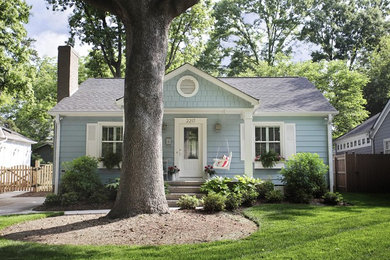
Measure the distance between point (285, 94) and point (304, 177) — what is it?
4484 millimetres

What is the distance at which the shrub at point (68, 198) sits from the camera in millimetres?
10664

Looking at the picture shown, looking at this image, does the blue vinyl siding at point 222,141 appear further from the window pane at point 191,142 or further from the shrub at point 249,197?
the shrub at point 249,197

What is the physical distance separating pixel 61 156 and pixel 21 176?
4996 millimetres

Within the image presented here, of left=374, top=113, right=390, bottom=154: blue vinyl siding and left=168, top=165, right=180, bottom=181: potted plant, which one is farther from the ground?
left=374, top=113, right=390, bottom=154: blue vinyl siding

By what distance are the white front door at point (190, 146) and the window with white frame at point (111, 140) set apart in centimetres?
214

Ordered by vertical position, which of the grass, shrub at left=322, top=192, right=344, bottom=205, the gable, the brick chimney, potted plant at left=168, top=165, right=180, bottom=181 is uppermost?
the brick chimney

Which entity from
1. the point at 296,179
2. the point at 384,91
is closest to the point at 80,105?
the point at 296,179

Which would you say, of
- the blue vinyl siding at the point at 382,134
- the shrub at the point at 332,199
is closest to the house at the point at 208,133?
the shrub at the point at 332,199

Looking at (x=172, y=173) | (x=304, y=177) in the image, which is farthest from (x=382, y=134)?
(x=172, y=173)

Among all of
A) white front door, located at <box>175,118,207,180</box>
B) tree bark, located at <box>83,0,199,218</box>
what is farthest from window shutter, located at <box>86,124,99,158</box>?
tree bark, located at <box>83,0,199,218</box>

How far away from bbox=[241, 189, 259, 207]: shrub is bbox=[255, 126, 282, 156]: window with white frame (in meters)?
3.22

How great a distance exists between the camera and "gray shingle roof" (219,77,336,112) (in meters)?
12.9

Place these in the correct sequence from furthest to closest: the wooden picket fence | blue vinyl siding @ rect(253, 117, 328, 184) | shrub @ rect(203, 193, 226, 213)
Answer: the wooden picket fence, blue vinyl siding @ rect(253, 117, 328, 184), shrub @ rect(203, 193, 226, 213)

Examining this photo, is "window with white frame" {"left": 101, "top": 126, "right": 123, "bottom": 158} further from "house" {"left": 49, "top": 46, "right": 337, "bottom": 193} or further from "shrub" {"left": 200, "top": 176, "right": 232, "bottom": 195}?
"shrub" {"left": 200, "top": 176, "right": 232, "bottom": 195}
